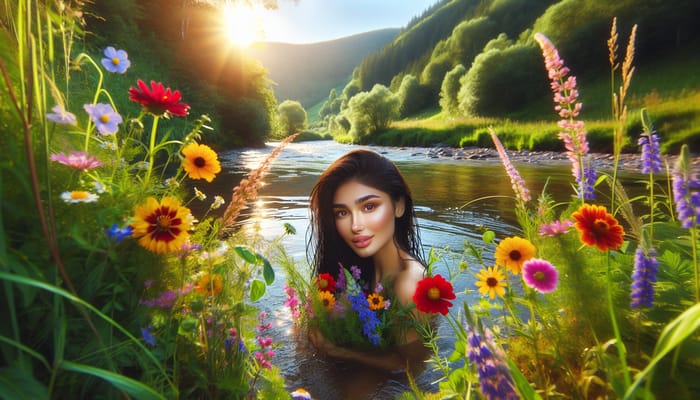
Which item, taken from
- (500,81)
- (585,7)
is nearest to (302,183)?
(500,81)

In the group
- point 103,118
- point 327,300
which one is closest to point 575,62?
point 327,300

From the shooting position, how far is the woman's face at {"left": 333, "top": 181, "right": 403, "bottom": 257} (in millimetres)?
3211

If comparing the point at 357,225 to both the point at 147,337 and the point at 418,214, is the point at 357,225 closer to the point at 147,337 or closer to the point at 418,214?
the point at 147,337

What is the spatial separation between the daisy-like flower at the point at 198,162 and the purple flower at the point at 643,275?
Answer: 59.7 inches

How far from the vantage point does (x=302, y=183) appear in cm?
1203

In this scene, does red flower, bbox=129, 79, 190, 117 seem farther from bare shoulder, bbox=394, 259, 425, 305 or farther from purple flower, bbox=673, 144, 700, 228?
bare shoulder, bbox=394, 259, 425, 305

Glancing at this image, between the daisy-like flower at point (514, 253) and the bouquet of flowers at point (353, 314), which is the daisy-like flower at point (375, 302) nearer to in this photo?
the bouquet of flowers at point (353, 314)

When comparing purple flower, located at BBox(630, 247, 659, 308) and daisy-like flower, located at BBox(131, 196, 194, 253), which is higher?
Result: daisy-like flower, located at BBox(131, 196, 194, 253)

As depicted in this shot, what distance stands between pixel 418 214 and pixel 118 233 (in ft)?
23.0

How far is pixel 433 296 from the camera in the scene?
2.31m

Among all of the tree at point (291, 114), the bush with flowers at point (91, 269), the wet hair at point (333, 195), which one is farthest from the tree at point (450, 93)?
the bush with flowers at point (91, 269)

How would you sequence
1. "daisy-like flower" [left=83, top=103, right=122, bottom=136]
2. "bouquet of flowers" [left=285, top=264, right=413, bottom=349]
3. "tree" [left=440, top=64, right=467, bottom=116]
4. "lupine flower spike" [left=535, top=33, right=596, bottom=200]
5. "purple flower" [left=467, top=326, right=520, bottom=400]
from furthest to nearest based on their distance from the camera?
"tree" [left=440, top=64, right=467, bottom=116] → "bouquet of flowers" [left=285, top=264, right=413, bottom=349] → "lupine flower spike" [left=535, top=33, right=596, bottom=200] → "daisy-like flower" [left=83, top=103, right=122, bottom=136] → "purple flower" [left=467, top=326, right=520, bottom=400]

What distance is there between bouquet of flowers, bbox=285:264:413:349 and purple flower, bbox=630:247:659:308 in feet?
6.20

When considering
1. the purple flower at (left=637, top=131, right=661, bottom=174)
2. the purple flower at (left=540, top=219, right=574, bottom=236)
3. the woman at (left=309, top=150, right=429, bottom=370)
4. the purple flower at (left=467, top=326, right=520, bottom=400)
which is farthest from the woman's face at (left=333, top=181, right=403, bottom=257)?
the purple flower at (left=467, top=326, right=520, bottom=400)
